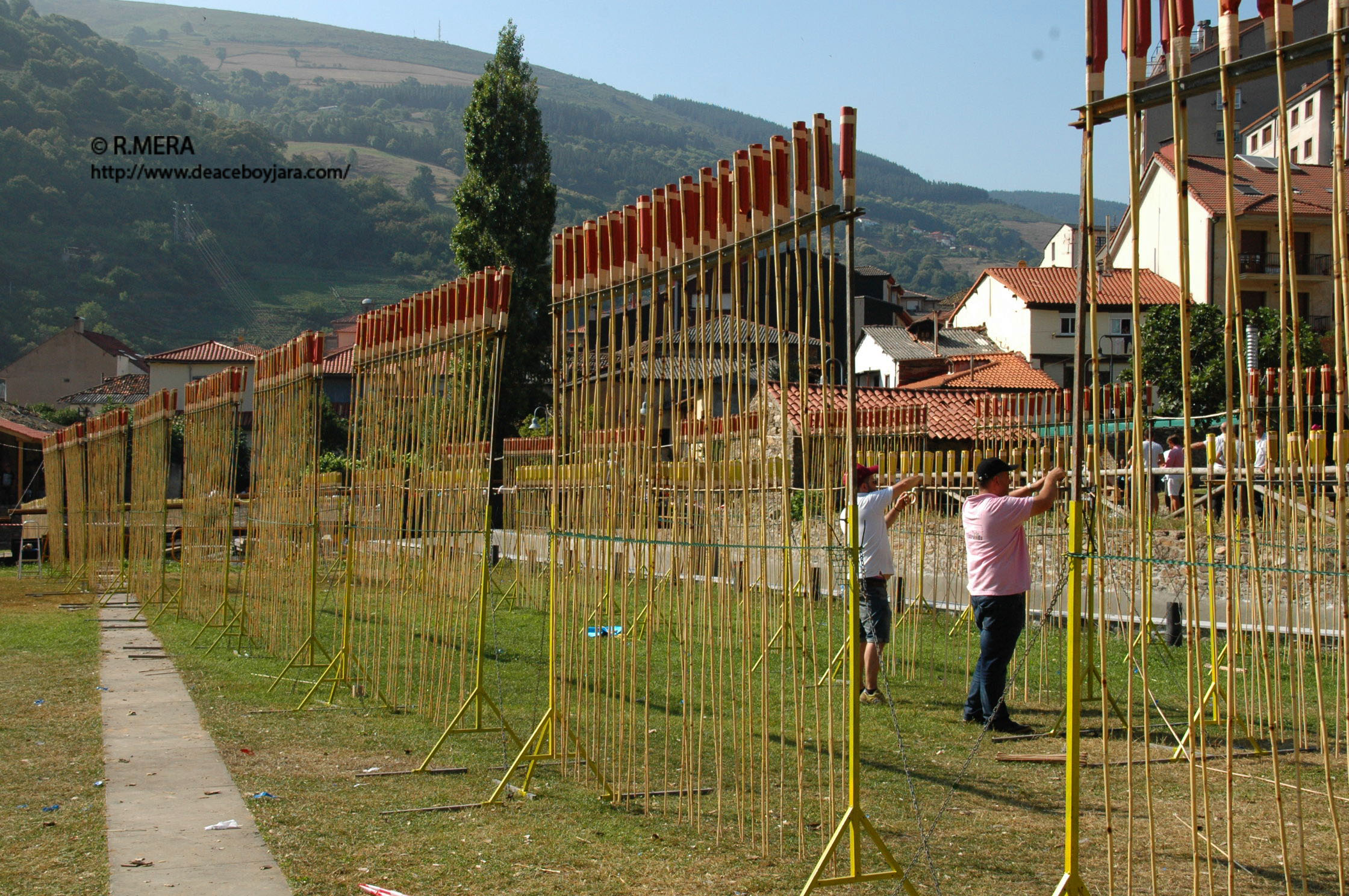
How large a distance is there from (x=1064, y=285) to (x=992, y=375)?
12401 mm

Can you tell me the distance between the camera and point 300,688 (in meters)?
10.1

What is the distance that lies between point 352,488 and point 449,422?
1.75m

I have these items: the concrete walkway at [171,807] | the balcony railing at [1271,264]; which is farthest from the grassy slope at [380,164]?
the concrete walkway at [171,807]

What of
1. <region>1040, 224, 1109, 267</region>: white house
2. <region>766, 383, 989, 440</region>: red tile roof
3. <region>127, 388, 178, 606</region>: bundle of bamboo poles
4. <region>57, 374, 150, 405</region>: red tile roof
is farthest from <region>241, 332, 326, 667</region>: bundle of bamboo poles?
<region>1040, 224, 1109, 267</region>: white house

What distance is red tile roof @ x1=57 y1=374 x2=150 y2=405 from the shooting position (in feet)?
199

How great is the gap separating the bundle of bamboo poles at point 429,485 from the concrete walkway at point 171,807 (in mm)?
1360

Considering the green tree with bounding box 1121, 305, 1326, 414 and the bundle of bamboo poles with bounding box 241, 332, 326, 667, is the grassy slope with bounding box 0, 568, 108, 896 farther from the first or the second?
the green tree with bounding box 1121, 305, 1326, 414

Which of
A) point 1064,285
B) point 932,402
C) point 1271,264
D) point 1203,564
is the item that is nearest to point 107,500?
point 932,402

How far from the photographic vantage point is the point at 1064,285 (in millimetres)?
52094

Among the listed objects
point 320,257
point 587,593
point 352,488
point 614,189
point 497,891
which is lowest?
point 497,891

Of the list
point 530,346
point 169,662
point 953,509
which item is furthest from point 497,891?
point 530,346

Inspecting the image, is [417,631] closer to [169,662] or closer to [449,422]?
[169,662]

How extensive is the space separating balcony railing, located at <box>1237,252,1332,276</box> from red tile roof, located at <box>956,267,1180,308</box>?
2.52 meters

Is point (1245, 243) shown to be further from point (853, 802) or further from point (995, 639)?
point (853, 802)
